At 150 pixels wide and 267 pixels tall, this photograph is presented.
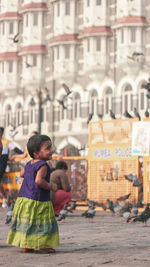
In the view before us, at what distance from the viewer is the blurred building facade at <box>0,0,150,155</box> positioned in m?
34.3

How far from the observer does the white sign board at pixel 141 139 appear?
1275 cm

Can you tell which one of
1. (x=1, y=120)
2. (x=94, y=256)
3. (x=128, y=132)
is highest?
(x=1, y=120)

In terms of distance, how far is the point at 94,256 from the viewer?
5754 mm

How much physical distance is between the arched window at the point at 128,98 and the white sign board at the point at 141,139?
21.1 metres

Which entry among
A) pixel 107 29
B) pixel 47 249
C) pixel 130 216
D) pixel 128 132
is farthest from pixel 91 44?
pixel 47 249

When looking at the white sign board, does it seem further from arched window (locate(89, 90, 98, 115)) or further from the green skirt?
arched window (locate(89, 90, 98, 115))

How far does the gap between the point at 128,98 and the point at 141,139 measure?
70.9 ft

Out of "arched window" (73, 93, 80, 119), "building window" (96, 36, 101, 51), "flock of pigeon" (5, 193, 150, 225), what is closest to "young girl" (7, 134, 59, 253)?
"flock of pigeon" (5, 193, 150, 225)

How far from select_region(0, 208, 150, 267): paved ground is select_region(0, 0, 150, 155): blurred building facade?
72.2 ft

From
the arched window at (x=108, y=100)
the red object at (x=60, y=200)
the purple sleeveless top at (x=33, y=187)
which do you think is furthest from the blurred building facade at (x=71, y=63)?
the purple sleeveless top at (x=33, y=187)

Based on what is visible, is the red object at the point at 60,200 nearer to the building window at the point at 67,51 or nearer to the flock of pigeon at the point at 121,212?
the flock of pigeon at the point at 121,212

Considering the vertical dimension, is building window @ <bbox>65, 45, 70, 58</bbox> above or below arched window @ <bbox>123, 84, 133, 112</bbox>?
above

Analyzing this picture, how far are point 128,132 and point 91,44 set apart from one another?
23.8 meters

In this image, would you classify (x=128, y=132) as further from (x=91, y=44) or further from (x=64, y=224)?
(x=91, y=44)
